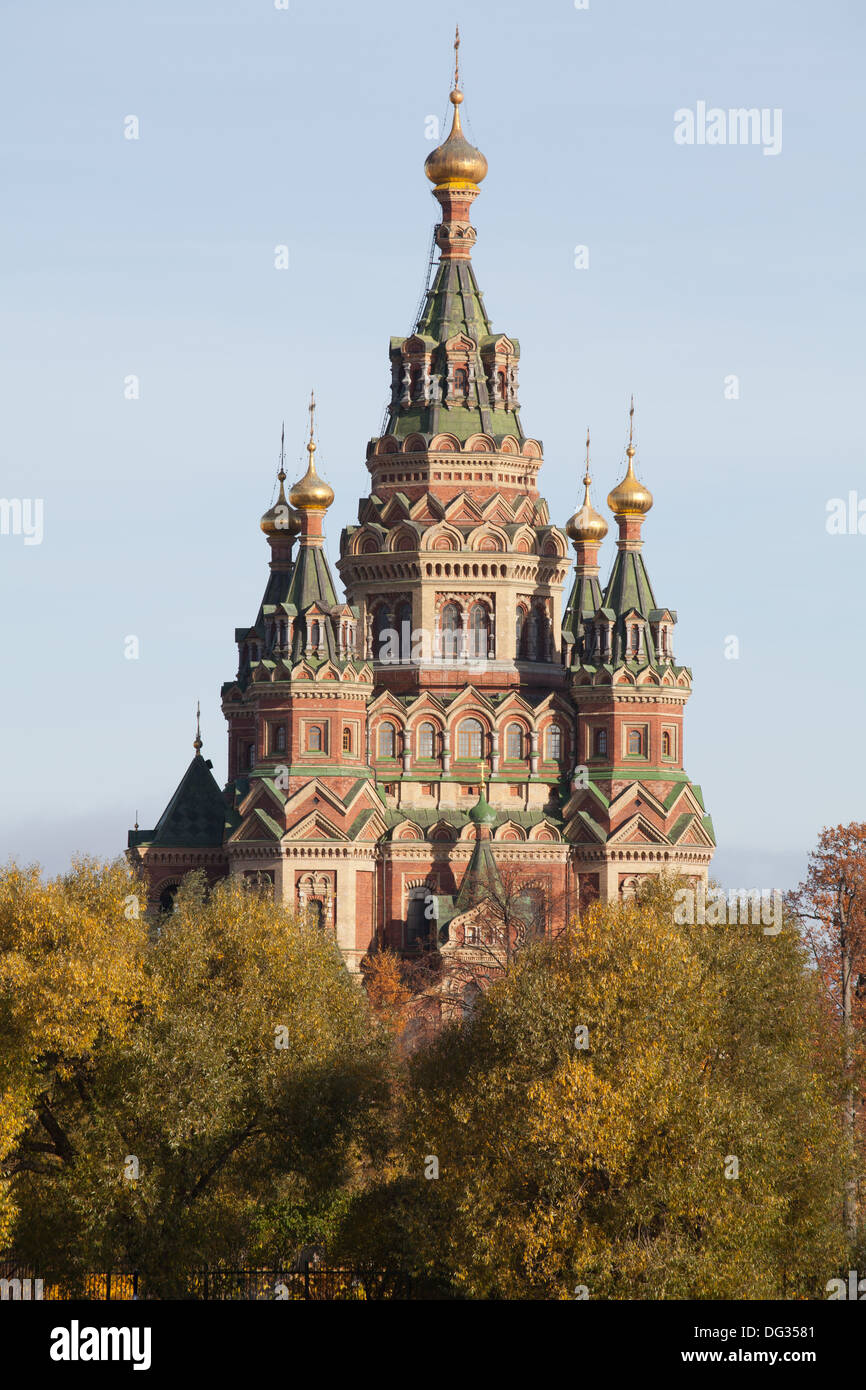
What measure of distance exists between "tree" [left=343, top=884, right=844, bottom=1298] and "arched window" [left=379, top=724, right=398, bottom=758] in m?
39.1

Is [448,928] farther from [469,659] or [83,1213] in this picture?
[83,1213]

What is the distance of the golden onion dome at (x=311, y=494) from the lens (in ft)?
292

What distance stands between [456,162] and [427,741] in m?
20.2

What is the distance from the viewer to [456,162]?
311 feet

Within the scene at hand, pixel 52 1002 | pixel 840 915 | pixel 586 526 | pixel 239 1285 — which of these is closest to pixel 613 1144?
pixel 239 1285

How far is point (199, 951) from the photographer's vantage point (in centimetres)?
5384

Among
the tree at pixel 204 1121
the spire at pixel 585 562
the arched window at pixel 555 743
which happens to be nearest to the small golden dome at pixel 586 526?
the spire at pixel 585 562

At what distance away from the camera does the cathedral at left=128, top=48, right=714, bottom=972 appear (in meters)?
87.6

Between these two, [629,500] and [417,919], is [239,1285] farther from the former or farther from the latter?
[629,500]

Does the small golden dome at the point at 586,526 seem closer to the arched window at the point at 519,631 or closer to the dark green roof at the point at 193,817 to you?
the arched window at the point at 519,631

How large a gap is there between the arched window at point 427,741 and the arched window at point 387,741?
0.87 m

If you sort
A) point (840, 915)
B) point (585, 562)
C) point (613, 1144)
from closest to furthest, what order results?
point (613, 1144) < point (840, 915) < point (585, 562)
